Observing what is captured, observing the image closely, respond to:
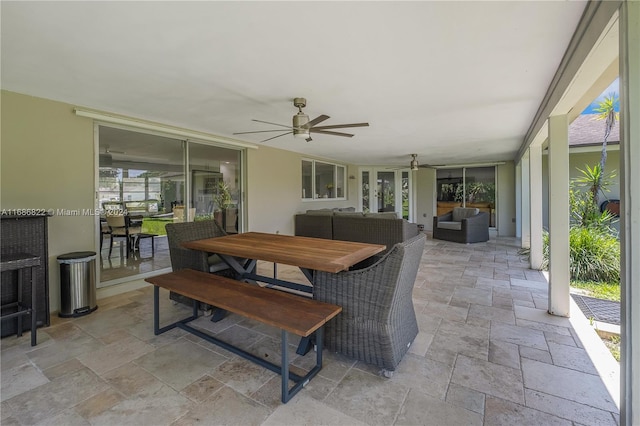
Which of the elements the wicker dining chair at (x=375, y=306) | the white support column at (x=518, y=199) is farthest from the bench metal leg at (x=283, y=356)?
the white support column at (x=518, y=199)

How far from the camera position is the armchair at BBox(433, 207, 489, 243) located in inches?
269

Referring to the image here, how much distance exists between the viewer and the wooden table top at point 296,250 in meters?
1.99

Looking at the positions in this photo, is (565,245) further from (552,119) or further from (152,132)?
(152,132)

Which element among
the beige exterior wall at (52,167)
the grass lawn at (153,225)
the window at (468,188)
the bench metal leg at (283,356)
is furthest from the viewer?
the window at (468,188)

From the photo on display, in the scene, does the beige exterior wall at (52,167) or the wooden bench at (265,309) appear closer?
the wooden bench at (265,309)

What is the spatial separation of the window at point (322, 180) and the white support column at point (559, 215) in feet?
16.4

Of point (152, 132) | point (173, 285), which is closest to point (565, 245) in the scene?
point (173, 285)

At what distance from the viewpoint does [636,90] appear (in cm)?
122

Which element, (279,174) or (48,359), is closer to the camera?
(48,359)

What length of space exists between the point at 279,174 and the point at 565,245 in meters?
4.78

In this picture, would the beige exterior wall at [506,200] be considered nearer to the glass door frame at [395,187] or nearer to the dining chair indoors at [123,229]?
the glass door frame at [395,187]

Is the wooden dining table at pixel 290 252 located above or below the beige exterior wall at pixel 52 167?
below

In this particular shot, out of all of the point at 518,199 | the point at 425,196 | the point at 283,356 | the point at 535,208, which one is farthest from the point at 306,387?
the point at 425,196

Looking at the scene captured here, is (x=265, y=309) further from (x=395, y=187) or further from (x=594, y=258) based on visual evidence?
(x=395, y=187)
